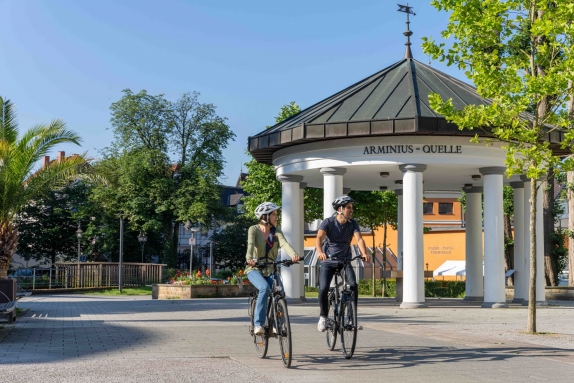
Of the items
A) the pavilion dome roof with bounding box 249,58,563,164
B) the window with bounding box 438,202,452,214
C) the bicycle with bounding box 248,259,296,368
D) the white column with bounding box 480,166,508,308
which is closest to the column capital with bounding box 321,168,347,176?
the pavilion dome roof with bounding box 249,58,563,164

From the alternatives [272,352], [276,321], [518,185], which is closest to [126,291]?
[518,185]

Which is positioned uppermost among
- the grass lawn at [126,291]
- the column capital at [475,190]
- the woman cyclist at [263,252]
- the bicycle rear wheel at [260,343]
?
the column capital at [475,190]

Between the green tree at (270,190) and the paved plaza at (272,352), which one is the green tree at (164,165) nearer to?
the green tree at (270,190)

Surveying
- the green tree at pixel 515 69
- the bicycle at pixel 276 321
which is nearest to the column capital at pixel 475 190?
the green tree at pixel 515 69

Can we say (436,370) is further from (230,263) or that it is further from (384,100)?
(230,263)

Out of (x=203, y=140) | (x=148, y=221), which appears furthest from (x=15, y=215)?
(x=203, y=140)

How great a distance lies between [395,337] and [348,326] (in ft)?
11.2

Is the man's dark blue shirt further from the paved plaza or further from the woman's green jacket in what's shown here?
the paved plaza

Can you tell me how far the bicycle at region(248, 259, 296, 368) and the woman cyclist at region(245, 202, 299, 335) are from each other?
0.23 feet

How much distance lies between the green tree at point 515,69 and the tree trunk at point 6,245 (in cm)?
990

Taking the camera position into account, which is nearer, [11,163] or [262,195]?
[11,163]

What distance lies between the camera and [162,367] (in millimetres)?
8750

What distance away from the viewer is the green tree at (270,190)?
35250mm

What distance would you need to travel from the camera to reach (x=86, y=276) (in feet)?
146
